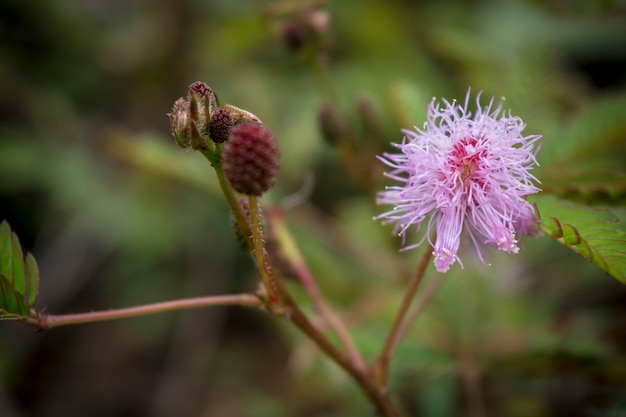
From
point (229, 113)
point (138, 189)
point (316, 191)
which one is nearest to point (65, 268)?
point (138, 189)

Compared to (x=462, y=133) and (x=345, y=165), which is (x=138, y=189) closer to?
(x=345, y=165)

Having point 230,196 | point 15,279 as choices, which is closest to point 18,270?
point 15,279

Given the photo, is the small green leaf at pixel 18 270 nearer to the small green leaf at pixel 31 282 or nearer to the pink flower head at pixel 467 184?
the small green leaf at pixel 31 282

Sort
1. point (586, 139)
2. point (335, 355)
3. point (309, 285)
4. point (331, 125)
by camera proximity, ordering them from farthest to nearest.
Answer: point (331, 125) → point (586, 139) → point (309, 285) → point (335, 355)

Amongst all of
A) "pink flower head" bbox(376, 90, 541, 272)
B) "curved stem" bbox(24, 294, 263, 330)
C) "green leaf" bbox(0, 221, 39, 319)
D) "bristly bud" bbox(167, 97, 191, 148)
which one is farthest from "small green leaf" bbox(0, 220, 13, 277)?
"pink flower head" bbox(376, 90, 541, 272)

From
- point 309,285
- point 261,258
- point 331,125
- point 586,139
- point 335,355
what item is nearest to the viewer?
point 261,258

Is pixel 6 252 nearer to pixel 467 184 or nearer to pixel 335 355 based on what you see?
pixel 335 355
